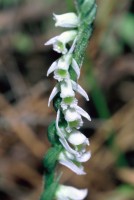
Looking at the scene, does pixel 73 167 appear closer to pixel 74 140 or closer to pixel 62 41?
pixel 74 140

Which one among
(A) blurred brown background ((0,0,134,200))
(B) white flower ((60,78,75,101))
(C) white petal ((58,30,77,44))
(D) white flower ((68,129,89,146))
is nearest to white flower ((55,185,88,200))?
(D) white flower ((68,129,89,146))

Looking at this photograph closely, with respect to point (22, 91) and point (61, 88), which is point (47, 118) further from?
point (61, 88)

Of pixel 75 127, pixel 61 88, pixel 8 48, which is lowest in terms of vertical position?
pixel 8 48

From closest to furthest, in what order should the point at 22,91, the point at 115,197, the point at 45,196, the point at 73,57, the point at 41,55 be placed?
the point at 73,57 → the point at 45,196 → the point at 115,197 → the point at 22,91 → the point at 41,55

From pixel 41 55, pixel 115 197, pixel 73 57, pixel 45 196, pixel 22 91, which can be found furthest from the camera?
pixel 41 55

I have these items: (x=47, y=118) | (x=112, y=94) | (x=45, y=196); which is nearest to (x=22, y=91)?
(x=47, y=118)

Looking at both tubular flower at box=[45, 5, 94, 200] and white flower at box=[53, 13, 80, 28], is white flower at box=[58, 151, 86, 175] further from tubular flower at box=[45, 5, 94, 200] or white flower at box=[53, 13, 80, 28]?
white flower at box=[53, 13, 80, 28]
